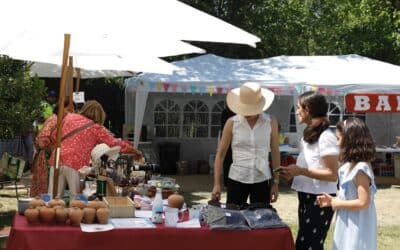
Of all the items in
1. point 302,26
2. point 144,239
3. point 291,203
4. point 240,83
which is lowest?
point 291,203

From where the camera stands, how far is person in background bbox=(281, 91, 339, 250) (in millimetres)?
4152

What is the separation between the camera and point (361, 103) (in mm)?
11844

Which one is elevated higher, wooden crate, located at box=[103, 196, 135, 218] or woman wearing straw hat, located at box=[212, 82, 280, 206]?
woman wearing straw hat, located at box=[212, 82, 280, 206]

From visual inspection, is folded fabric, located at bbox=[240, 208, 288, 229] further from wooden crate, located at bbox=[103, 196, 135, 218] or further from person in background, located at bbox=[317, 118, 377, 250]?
wooden crate, located at bbox=[103, 196, 135, 218]

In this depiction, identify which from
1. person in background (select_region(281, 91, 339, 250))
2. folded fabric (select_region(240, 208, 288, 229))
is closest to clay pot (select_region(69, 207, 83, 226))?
folded fabric (select_region(240, 208, 288, 229))

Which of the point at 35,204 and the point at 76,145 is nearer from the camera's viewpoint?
the point at 35,204

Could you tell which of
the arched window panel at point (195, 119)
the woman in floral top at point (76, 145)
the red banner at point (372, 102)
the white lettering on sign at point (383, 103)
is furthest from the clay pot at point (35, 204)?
the arched window panel at point (195, 119)

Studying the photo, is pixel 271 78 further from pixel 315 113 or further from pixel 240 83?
pixel 315 113

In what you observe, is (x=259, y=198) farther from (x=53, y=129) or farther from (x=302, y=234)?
(x=53, y=129)

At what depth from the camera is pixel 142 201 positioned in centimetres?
454

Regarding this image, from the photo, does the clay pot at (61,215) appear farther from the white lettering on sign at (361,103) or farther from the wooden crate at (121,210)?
the white lettering on sign at (361,103)

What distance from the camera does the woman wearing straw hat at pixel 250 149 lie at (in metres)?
4.46

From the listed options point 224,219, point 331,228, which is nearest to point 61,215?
point 224,219

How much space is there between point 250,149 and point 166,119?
34.6 ft
